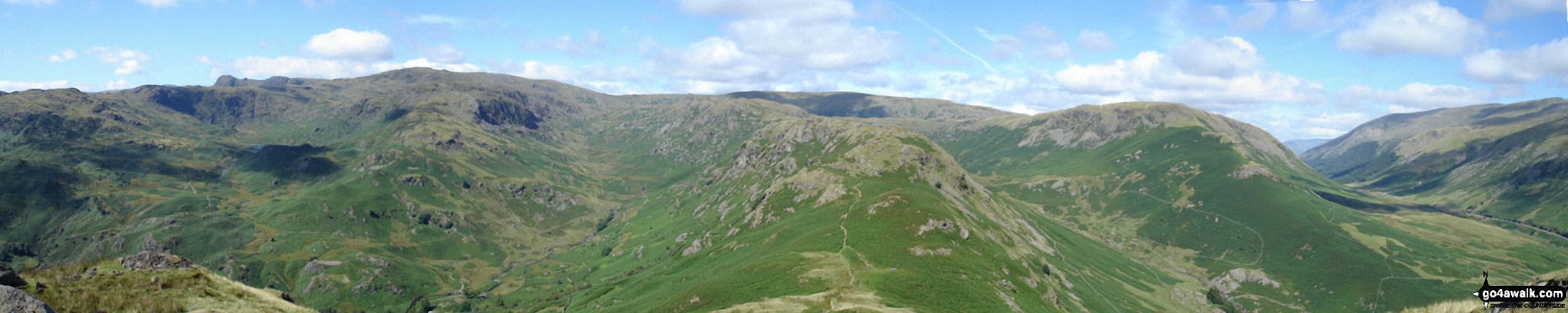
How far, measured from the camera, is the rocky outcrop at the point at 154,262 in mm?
56281

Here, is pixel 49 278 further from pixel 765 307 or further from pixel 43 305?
pixel 765 307

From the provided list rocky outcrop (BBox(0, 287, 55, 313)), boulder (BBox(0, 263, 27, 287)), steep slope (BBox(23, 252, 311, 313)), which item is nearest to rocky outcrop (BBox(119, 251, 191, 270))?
steep slope (BBox(23, 252, 311, 313))

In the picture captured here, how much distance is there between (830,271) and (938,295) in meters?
34.1

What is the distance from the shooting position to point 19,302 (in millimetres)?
39938

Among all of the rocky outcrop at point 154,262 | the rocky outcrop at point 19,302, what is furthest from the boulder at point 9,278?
the rocky outcrop at point 154,262

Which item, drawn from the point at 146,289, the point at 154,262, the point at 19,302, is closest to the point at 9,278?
the point at 19,302

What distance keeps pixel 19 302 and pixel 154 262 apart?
63.7 feet

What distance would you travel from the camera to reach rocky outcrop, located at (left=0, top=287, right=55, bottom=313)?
3884 centimetres

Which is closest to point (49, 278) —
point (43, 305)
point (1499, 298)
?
point (43, 305)

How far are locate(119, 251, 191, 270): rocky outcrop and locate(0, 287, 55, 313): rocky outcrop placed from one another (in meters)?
16.4

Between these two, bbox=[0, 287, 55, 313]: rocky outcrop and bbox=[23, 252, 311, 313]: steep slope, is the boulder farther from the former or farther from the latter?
bbox=[0, 287, 55, 313]: rocky outcrop

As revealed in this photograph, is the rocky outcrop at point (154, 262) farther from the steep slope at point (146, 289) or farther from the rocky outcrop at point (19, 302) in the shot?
the rocky outcrop at point (19, 302)

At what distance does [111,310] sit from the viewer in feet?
146

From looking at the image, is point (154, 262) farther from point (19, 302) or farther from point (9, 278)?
point (19, 302)
